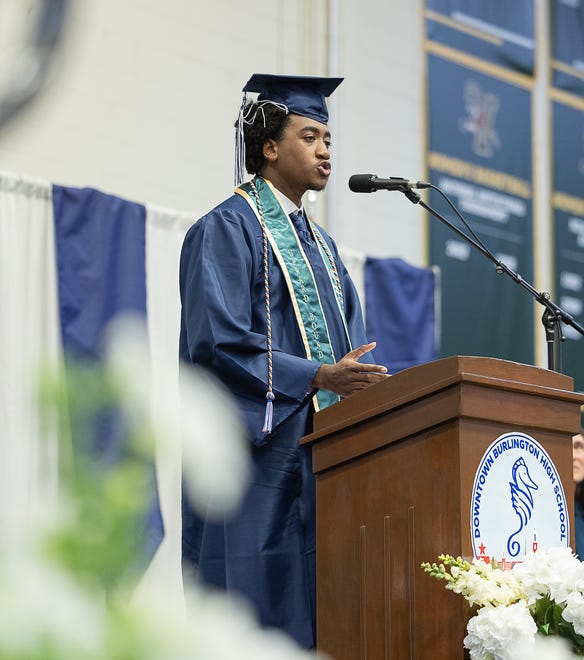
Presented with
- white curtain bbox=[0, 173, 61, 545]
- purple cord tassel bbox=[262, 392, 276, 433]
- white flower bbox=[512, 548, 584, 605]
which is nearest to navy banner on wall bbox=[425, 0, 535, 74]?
white curtain bbox=[0, 173, 61, 545]

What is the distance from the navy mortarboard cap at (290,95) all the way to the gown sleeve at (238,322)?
329 mm

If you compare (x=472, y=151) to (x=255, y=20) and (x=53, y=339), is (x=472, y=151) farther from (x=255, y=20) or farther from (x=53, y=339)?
(x=53, y=339)

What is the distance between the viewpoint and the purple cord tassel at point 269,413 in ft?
8.34

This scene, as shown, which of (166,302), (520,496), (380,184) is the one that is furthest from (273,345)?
(166,302)

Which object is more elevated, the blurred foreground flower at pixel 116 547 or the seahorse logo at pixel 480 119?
the seahorse logo at pixel 480 119

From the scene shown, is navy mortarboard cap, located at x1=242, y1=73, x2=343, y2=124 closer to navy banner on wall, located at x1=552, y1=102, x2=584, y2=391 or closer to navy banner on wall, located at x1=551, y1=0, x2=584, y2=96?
navy banner on wall, located at x1=552, y1=102, x2=584, y2=391

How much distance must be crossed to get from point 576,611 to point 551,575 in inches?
2.7

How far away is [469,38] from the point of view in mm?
6891

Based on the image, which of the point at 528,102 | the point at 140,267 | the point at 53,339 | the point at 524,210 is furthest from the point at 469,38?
the point at 53,339

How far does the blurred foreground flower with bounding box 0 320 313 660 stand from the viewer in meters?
0.29

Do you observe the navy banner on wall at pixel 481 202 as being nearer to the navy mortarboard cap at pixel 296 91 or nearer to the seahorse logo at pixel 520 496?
the navy mortarboard cap at pixel 296 91

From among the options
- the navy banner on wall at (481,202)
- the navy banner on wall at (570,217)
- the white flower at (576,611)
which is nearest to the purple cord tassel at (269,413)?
the white flower at (576,611)

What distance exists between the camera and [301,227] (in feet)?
9.82

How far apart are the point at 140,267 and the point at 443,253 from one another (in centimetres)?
210
